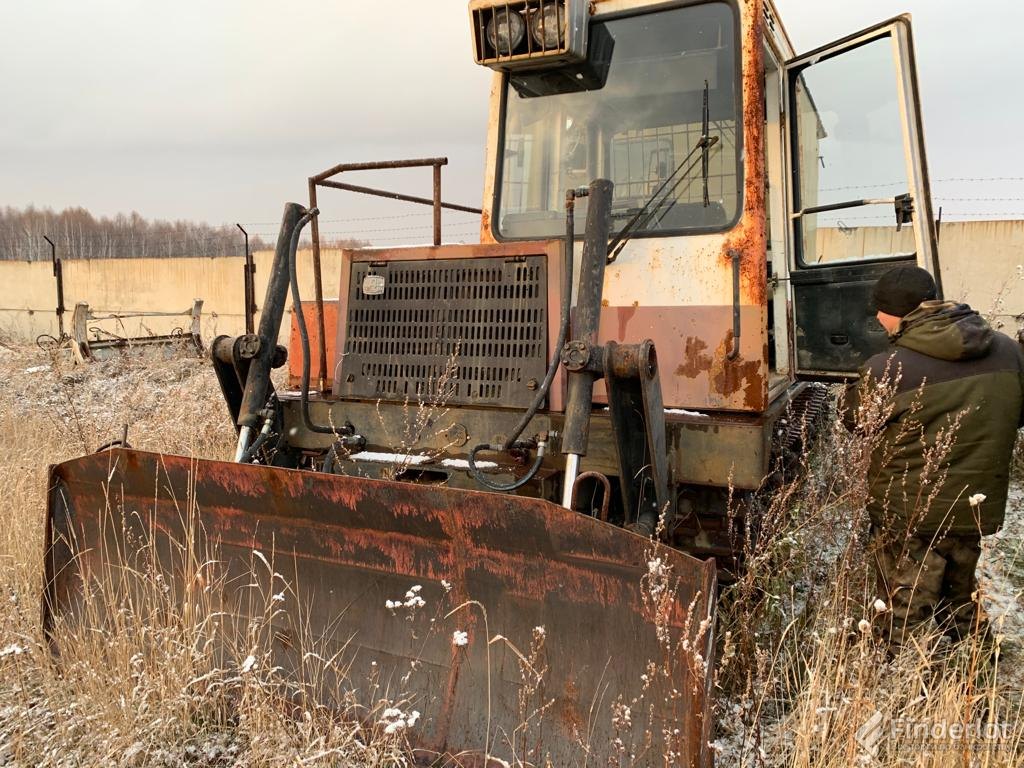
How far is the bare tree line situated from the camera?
129ft

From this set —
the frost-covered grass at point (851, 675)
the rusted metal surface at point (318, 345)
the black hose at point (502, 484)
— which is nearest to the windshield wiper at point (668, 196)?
the black hose at point (502, 484)

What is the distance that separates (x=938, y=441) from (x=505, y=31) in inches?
99.5

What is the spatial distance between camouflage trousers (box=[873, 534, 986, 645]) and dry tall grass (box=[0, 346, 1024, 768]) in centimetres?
11

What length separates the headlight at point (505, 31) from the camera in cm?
336

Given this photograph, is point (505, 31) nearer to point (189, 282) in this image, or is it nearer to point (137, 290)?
point (189, 282)

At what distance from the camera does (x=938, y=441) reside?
2674mm

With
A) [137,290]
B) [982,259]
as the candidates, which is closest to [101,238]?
[137,290]

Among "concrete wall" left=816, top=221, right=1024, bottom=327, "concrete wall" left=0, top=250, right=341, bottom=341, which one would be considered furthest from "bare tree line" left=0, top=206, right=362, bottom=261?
"concrete wall" left=816, top=221, right=1024, bottom=327

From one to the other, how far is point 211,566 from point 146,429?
539 centimetres

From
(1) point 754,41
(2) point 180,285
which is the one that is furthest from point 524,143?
(2) point 180,285

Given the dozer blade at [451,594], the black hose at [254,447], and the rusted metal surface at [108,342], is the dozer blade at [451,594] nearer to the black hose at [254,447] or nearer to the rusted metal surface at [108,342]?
the black hose at [254,447]

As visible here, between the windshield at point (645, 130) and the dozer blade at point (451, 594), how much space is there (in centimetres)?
182

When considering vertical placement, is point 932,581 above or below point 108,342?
below

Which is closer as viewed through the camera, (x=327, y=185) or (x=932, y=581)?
(x=932, y=581)
